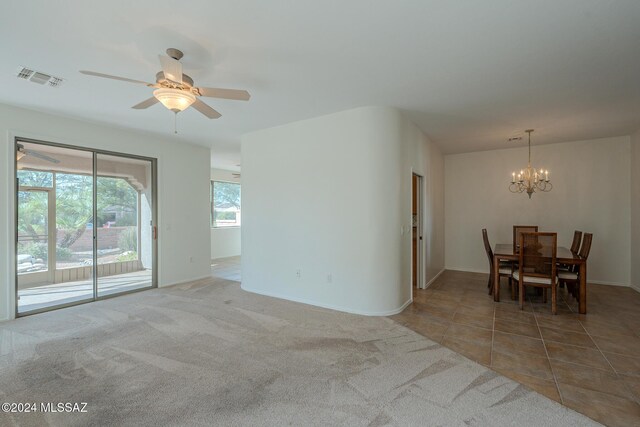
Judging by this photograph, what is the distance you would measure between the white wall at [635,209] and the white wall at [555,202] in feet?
0.37

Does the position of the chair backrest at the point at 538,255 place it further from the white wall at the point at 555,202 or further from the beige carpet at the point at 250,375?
the white wall at the point at 555,202

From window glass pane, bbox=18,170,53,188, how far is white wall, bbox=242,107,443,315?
2.70 m

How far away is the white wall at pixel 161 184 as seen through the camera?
12.0 feet

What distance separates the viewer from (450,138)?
530 centimetres

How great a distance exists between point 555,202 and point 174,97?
681 cm

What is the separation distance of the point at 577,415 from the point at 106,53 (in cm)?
442

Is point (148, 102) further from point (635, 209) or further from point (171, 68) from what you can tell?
point (635, 209)

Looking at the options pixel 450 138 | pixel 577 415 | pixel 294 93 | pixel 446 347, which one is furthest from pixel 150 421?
pixel 450 138

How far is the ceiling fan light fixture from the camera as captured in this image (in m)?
2.38

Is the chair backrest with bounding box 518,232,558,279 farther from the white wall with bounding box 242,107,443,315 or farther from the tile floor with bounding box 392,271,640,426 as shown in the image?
the white wall with bounding box 242,107,443,315

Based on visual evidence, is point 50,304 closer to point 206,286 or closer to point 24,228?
point 24,228

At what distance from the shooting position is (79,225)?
14.4 ft

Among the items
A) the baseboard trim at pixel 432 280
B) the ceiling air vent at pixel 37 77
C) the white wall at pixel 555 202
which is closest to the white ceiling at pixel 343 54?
the ceiling air vent at pixel 37 77

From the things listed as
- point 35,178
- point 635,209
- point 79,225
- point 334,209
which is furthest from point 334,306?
point 635,209
